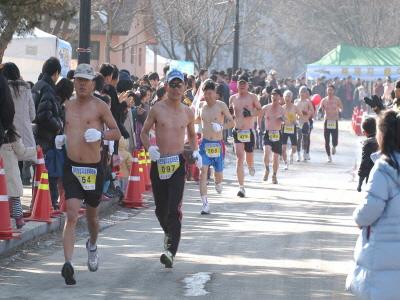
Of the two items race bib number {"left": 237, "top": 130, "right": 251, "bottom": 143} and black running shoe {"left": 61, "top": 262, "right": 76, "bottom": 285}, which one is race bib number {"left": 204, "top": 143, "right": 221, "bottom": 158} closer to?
race bib number {"left": 237, "top": 130, "right": 251, "bottom": 143}

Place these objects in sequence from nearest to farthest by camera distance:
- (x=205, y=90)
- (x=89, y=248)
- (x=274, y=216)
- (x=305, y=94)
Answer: (x=89, y=248), (x=274, y=216), (x=205, y=90), (x=305, y=94)

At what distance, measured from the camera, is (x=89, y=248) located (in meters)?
10.5

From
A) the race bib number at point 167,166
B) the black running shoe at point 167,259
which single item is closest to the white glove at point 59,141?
the race bib number at point 167,166

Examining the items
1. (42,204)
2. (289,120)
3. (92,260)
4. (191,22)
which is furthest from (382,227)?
(191,22)

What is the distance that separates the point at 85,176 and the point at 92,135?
1.29ft

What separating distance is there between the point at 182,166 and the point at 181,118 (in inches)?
24.4

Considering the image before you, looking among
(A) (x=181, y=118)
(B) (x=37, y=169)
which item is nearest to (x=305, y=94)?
(B) (x=37, y=169)

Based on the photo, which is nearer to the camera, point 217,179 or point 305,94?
point 217,179

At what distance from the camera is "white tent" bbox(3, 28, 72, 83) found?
24234 mm

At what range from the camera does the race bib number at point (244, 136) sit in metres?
19.6

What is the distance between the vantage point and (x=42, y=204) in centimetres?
1341

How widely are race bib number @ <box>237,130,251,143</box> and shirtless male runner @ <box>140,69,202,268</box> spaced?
24.4 ft

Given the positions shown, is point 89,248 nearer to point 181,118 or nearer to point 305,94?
point 181,118

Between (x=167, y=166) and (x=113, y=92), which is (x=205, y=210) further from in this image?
(x=167, y=166)
